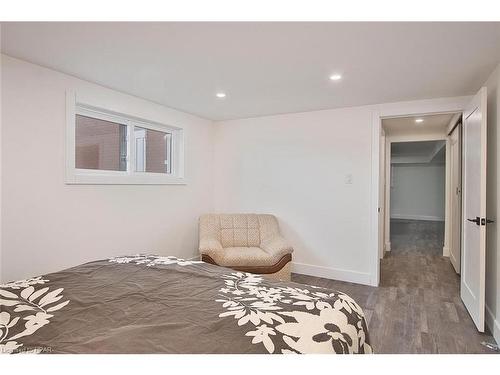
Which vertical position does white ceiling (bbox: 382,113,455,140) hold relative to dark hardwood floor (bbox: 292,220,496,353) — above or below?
above

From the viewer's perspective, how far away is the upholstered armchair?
317 centimetres

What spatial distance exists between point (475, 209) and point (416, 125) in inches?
98.6

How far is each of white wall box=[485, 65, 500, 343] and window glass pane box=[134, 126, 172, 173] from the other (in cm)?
339

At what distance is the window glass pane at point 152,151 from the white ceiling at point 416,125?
297 centimetres

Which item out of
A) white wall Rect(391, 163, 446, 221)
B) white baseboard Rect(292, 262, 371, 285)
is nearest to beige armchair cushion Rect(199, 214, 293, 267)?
white baseboard Rect(292, 262, 371, 285)

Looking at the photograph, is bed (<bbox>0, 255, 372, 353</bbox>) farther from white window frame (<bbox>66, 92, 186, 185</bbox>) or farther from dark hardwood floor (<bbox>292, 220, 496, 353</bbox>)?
white window frame (<bbox>66, 92, 186, 185</bbox>)

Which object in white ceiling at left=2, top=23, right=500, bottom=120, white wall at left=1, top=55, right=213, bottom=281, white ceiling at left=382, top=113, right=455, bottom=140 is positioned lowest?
white wall at left=1, top=55, right=213, bottom=281

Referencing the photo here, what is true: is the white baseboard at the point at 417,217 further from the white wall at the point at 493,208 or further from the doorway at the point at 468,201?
the white wall at the point at 493,208

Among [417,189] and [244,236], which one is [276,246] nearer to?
[244,236]

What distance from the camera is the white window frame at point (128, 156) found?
2599 mm

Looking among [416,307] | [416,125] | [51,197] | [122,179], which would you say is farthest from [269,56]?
[416,125]

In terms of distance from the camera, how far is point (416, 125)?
4.62m

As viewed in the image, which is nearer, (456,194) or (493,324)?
(493,324)
